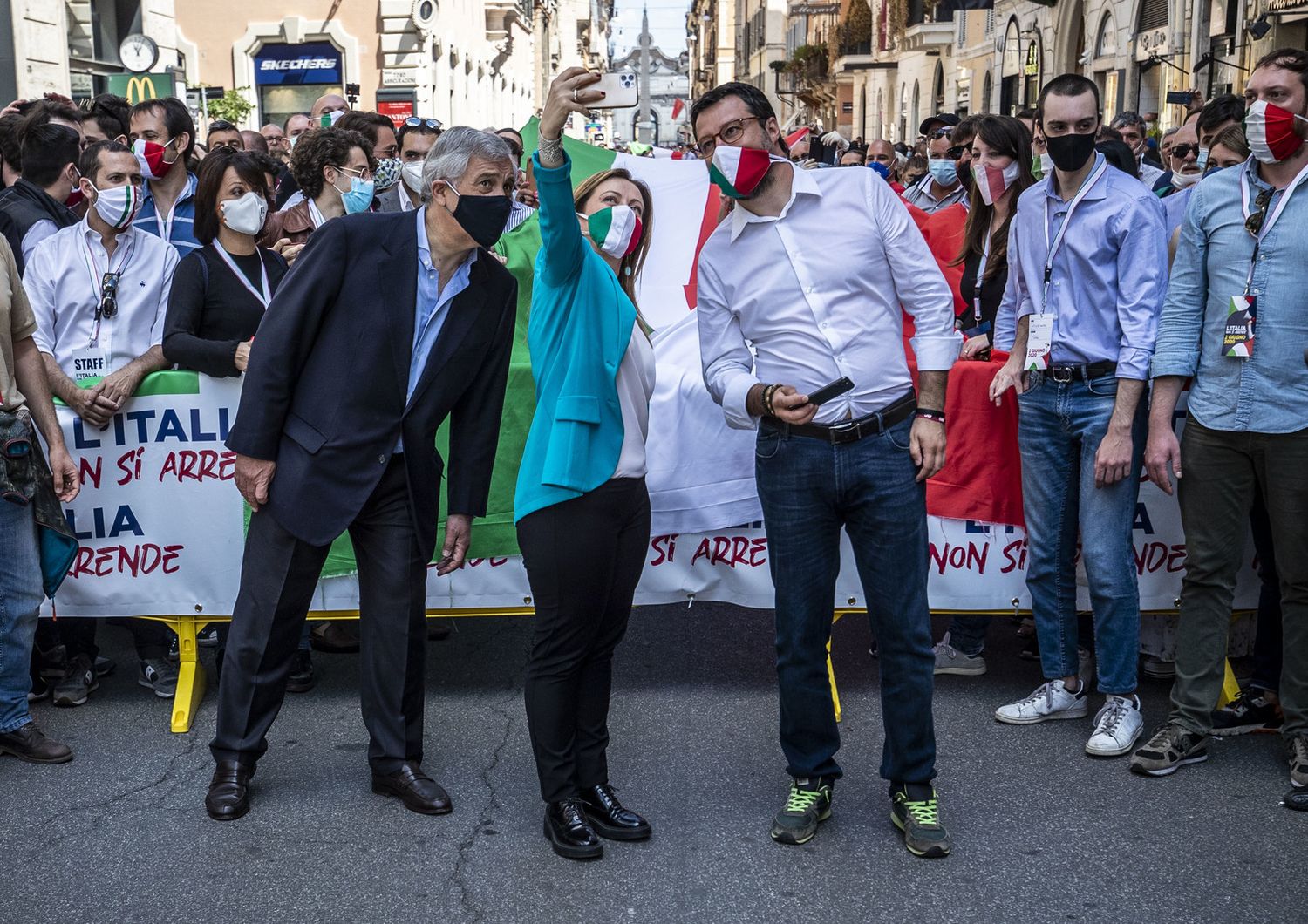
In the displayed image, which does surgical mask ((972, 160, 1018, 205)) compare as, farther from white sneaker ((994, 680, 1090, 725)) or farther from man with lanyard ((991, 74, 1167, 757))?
white sneaker ((994, 680, 1090, 725))

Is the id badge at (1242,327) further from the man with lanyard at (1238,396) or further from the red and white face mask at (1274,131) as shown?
the red and white face mask at (1274,131)

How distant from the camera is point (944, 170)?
9.30m

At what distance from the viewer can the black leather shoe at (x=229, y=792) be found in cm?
448

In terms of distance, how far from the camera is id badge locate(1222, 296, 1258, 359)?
4.66 metres

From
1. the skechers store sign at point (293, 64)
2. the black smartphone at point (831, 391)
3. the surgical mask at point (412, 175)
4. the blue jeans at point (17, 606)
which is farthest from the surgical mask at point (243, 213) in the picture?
the skechers store sign at point (293, 64)

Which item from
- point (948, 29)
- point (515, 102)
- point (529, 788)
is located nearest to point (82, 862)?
point (529, 788)

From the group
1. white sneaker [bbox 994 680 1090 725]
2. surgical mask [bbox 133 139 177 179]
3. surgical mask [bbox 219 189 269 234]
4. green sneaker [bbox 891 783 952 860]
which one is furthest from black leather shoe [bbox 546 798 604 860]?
surgical mask [bbox 133 139 177 179]

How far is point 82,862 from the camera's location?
4.18m

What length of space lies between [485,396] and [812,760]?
151 cm

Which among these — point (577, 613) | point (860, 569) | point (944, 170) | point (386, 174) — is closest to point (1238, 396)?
point (860, 569)

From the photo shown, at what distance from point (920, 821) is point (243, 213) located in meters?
3.19

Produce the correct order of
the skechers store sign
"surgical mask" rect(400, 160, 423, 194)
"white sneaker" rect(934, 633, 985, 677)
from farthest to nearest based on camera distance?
1. the skechers store sign
2. "surgical mask" rect(400, 160, 423, 194)
3. "white sneaker" rect(934, 633, 985, 677)

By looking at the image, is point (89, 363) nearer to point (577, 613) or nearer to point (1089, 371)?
point (577, 613)

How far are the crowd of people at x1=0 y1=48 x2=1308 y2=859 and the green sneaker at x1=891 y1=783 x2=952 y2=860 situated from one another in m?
0.02
